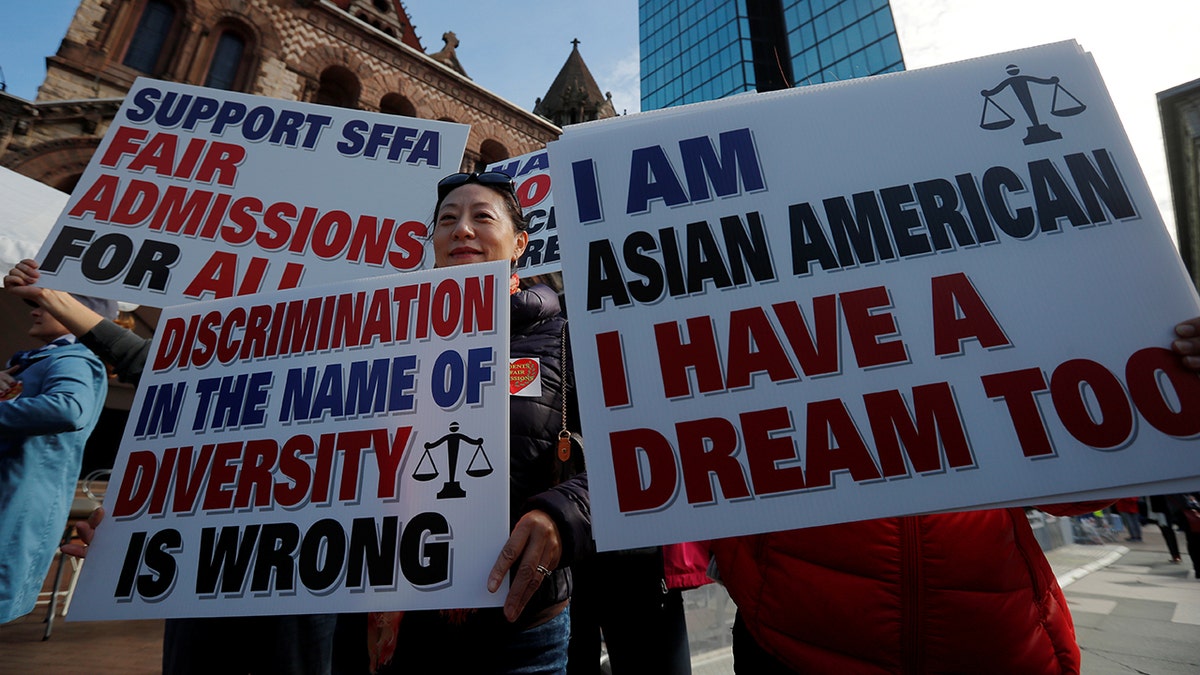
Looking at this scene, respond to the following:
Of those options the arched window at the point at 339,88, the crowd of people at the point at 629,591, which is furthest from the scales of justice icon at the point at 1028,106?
the arched window at the point at 339,88

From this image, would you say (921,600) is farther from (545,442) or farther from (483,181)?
(483,181)

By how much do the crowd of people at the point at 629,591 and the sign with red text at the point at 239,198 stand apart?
0.83 ft

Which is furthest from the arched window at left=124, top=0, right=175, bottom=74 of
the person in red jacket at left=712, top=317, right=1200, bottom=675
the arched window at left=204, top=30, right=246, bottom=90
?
the person in red jacket at left=712, top=317, right=1200, bottom=675

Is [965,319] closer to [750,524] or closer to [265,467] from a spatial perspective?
[750,524]

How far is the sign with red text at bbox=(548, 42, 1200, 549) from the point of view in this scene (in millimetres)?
882

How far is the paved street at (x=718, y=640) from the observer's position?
3125mm

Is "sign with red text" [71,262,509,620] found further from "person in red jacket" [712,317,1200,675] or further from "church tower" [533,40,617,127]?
"church tower" [533,40,617,127]

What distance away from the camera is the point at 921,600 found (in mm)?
1025

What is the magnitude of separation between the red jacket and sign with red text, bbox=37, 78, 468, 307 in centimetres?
179

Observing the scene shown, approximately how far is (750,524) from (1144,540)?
69.8 ft

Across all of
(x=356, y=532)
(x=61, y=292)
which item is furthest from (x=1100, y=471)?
(x=61, y=292)

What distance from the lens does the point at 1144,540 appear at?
14.1 m

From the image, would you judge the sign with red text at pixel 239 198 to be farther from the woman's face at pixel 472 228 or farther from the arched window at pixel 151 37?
the arched window at pixel 151 37

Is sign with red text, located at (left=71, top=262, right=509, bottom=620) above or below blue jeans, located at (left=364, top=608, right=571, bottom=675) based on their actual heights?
above
